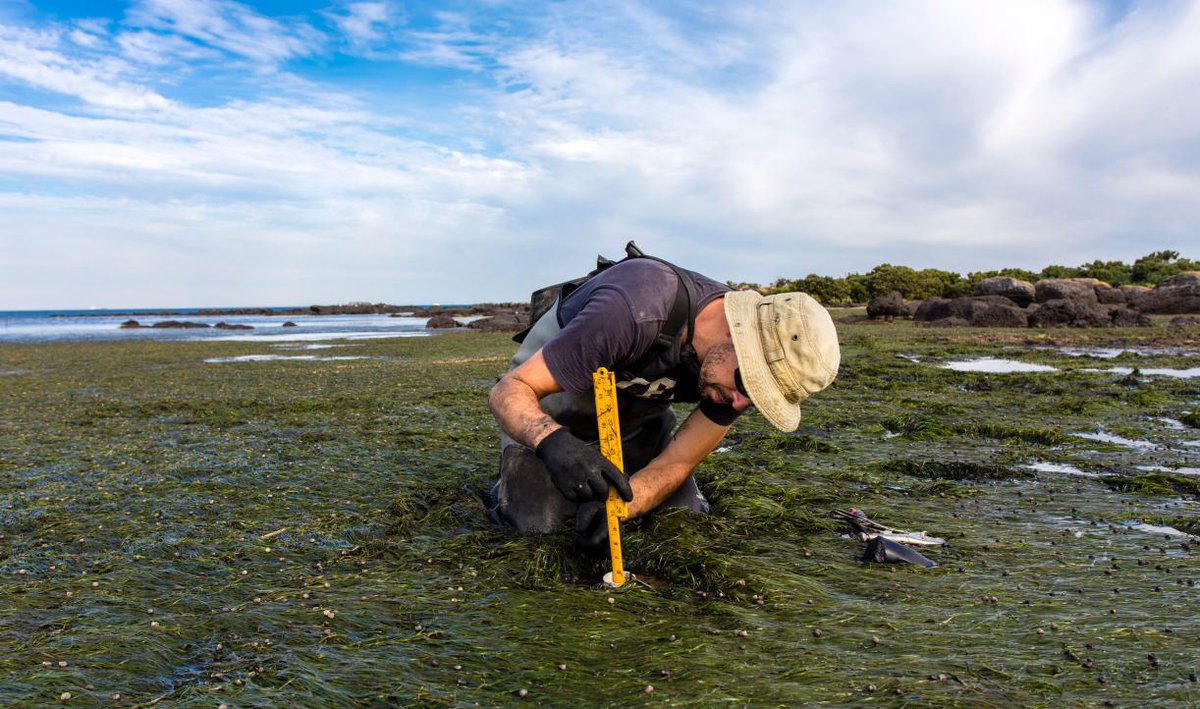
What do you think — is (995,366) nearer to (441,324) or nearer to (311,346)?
(311,346)

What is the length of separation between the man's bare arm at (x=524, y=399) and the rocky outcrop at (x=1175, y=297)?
38354 millimetres

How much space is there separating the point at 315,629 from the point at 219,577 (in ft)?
3.89

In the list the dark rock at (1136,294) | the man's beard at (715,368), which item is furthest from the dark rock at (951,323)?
the man's beard at (715,368)

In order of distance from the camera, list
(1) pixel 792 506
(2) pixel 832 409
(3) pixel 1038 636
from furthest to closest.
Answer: (2) pixel 832 409 → (1) pixel 792 506 → (3) pixel 1038 636

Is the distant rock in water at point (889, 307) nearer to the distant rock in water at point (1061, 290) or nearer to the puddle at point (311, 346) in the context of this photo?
the distant rock in water at point (1061, 290)

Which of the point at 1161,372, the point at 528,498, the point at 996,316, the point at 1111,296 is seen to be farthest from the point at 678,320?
the point at 1111,296

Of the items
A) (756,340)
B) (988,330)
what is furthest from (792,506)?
(988,330)

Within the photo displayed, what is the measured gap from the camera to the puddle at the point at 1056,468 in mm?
7112

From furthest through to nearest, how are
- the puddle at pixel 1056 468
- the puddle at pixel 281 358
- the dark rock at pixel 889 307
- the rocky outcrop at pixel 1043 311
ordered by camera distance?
the dark rock at pixel 889 307
the rocky outcrop at pixel 1043 311
the puddle at pixel 281 358
the puddle at pixel 1056 468

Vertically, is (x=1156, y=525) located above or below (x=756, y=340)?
below

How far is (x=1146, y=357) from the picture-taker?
1805 centimetres

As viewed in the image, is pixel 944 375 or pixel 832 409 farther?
pixel 944 375

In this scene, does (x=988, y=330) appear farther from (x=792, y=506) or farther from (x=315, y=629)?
(x=315, y=629)

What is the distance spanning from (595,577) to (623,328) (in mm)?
1519
